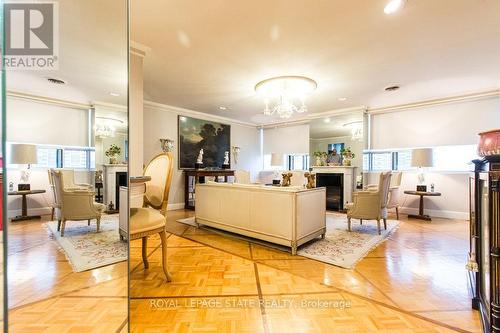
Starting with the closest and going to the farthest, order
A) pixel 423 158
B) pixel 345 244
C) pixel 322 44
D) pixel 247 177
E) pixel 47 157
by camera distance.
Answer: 1. pixel 47 157
2. pixel 322 44
3. pixel 345 244
4. pixel 423 158
5. pixel 247 177

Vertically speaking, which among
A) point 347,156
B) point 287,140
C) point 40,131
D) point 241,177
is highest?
point 287,140

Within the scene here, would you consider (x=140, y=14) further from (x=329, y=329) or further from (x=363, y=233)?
(x=363, y=233)

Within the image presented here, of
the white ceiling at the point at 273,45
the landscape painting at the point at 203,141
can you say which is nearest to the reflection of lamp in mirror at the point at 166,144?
the landscape painting at the point at 203,141

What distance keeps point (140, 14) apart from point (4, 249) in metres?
2.34

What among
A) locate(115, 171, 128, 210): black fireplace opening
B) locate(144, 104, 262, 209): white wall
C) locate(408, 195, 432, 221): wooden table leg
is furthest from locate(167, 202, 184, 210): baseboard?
locate(408, 195, 432, 221): wooden table leg

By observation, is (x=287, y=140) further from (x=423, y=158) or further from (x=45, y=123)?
(x=45, y=123)

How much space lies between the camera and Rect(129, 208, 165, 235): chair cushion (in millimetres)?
1899

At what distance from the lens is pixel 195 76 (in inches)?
149

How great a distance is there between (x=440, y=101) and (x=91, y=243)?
21.3ft

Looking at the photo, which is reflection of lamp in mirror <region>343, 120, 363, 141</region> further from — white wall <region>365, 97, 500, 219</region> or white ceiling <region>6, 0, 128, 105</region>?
white ceiling <region>6, 0, 128, 105</region>

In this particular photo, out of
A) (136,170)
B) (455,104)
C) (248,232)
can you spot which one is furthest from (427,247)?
(136,170)

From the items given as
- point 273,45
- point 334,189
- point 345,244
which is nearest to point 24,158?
point 273,45

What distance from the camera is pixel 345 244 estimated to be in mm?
3193

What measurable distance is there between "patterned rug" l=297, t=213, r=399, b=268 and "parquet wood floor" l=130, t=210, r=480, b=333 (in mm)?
136
